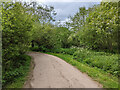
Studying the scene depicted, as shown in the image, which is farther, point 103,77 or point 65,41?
point 65,41

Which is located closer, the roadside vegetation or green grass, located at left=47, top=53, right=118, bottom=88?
green grass, located at left=47, top=53, right=118, bottom=88

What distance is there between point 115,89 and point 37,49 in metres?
12.3

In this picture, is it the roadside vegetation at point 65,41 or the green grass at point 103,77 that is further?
the roadside vegetation at point 65,41

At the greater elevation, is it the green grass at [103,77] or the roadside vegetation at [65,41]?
the roadside vegetation at [65,41]

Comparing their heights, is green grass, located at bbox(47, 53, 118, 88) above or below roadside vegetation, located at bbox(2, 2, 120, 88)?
below

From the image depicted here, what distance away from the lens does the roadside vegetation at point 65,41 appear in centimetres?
444

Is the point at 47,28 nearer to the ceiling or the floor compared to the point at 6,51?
nearer to the ceiling

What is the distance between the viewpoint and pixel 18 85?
3549 mm

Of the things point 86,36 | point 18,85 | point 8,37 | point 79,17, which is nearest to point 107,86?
point 18,85

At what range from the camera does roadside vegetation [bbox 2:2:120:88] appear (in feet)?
14.6

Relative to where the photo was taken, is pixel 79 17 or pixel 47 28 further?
pixel 79 17

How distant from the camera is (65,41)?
712 inches

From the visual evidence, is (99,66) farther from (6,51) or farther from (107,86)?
(6,51)

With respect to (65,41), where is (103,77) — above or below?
below
